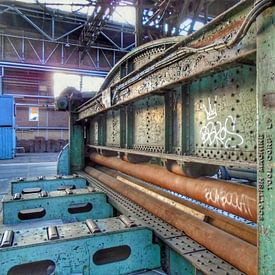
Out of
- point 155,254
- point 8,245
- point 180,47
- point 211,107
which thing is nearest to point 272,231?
point 211,107

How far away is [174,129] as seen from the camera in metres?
3.03

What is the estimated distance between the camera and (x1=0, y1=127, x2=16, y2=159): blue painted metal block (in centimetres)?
1550

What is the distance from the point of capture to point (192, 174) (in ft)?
9.08

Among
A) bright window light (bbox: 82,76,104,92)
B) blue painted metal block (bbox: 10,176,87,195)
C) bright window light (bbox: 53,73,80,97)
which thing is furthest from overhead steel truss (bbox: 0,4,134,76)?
blue painted metal block (bbox: 10,176,87,195)

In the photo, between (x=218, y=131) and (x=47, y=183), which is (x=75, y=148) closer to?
(x=47, y=183)

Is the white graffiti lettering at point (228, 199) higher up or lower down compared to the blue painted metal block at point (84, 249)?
higher up

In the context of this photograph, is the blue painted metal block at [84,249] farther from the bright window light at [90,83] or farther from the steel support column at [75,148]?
the bright window light at [90,83]

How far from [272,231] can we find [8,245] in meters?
2.06

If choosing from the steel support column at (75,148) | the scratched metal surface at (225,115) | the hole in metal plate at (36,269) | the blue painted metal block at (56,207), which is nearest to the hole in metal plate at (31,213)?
the blue painted metal block at (56,207)

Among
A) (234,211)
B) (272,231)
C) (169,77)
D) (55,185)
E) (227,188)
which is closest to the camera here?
(272,231)

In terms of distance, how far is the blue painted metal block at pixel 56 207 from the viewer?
13.1ft

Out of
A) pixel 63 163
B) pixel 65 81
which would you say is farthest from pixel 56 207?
pixel 65 81

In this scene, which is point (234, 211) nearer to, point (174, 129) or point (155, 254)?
point (155, 254)

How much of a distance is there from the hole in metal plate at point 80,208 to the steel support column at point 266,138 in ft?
10.7
